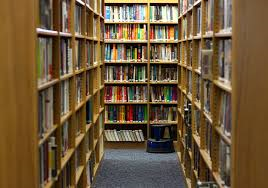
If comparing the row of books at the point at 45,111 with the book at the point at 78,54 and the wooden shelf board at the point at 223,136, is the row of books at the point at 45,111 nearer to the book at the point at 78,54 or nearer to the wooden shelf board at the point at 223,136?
the wooden shelf board at the point at 223,136

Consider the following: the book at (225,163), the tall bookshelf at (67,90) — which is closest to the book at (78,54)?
the tall bookshelf at (67,90)

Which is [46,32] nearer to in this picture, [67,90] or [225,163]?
[67,90]

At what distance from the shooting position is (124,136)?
789 cm

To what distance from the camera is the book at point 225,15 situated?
123 inches

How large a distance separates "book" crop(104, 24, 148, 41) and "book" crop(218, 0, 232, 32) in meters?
4.26

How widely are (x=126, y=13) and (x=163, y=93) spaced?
1.36 metres

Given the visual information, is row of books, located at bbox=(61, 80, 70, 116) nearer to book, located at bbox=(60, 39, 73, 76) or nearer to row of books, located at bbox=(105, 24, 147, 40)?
→ book, located at bbox=(60, 39, 73, 76)

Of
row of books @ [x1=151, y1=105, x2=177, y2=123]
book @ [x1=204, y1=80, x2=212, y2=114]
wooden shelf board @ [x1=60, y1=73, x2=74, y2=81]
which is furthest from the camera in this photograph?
row of books @ [x1=151, y1=105, x2=177, y2=123]

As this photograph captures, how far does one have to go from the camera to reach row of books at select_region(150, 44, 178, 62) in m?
7.82

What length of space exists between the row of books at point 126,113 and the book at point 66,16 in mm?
3862

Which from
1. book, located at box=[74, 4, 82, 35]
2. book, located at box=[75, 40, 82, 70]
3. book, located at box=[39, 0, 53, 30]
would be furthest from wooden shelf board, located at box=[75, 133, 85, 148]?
book, located at box=[39, 0, 53, 30]

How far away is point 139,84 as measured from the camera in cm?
786
